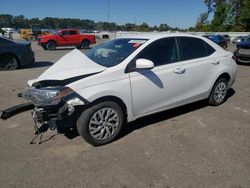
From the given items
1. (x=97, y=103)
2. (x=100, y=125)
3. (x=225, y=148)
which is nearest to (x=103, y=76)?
(x=97, y=103)

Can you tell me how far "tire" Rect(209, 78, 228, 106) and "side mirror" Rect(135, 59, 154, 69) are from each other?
2241 millimetres

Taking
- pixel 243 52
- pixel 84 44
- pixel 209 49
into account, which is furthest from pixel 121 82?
pixel 84 44

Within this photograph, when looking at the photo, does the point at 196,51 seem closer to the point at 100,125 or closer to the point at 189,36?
the point at 189,36

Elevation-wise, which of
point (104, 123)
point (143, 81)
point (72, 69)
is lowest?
point (104, 123)

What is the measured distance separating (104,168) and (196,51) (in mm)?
3050

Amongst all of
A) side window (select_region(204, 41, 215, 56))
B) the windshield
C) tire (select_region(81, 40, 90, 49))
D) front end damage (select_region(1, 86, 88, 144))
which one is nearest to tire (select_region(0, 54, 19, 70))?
the windshield

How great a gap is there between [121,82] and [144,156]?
115 cm

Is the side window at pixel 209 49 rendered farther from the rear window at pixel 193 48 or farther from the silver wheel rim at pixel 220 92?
the silver wheel rim at pixel 220 92

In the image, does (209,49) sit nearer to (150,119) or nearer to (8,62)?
(150,119)

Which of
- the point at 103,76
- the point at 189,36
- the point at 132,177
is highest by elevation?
the point at 189,36

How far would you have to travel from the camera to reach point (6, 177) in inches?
132

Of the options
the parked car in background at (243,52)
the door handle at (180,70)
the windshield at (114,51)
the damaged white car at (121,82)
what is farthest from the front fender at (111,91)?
the parked car in background at (243,52)

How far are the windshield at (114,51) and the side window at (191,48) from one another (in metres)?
0.85

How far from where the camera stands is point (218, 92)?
6.01 meters
